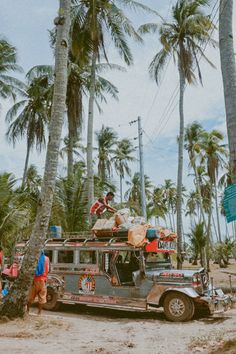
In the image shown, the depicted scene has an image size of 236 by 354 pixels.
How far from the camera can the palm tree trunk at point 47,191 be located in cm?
798

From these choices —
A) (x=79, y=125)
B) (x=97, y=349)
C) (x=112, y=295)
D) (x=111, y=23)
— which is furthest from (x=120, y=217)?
(x=79, y=125)

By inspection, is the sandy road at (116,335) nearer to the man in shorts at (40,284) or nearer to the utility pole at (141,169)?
the man in shorts at (40,284)

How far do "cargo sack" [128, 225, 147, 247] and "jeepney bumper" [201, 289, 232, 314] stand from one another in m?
2.06

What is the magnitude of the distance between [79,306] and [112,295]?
7.93 ft

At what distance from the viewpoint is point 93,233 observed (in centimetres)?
1125

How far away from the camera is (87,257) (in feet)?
35.5

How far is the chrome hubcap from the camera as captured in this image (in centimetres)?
932

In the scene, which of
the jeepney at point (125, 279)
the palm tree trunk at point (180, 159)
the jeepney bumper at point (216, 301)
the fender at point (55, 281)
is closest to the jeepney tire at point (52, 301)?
the jeepney at point (125, 279)

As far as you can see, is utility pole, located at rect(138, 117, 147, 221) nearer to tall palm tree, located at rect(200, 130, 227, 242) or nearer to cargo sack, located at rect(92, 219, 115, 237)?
cargo sack, located at rect(92, 219, 115, 237)

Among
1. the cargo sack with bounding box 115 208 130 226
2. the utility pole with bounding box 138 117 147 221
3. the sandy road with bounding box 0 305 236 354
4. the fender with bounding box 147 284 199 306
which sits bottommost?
the sandy road with bounding box 0 305 236 354

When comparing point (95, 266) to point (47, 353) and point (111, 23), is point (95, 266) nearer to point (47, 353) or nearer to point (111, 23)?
point (47, 353)

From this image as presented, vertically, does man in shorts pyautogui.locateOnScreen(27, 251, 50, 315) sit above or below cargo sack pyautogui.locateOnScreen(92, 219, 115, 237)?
below

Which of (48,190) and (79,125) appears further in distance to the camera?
(79,125)

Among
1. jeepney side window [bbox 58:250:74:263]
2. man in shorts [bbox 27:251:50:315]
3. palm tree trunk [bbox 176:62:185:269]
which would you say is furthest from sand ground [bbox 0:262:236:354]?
palm tree trunk [bbox 176:62:185:269]
